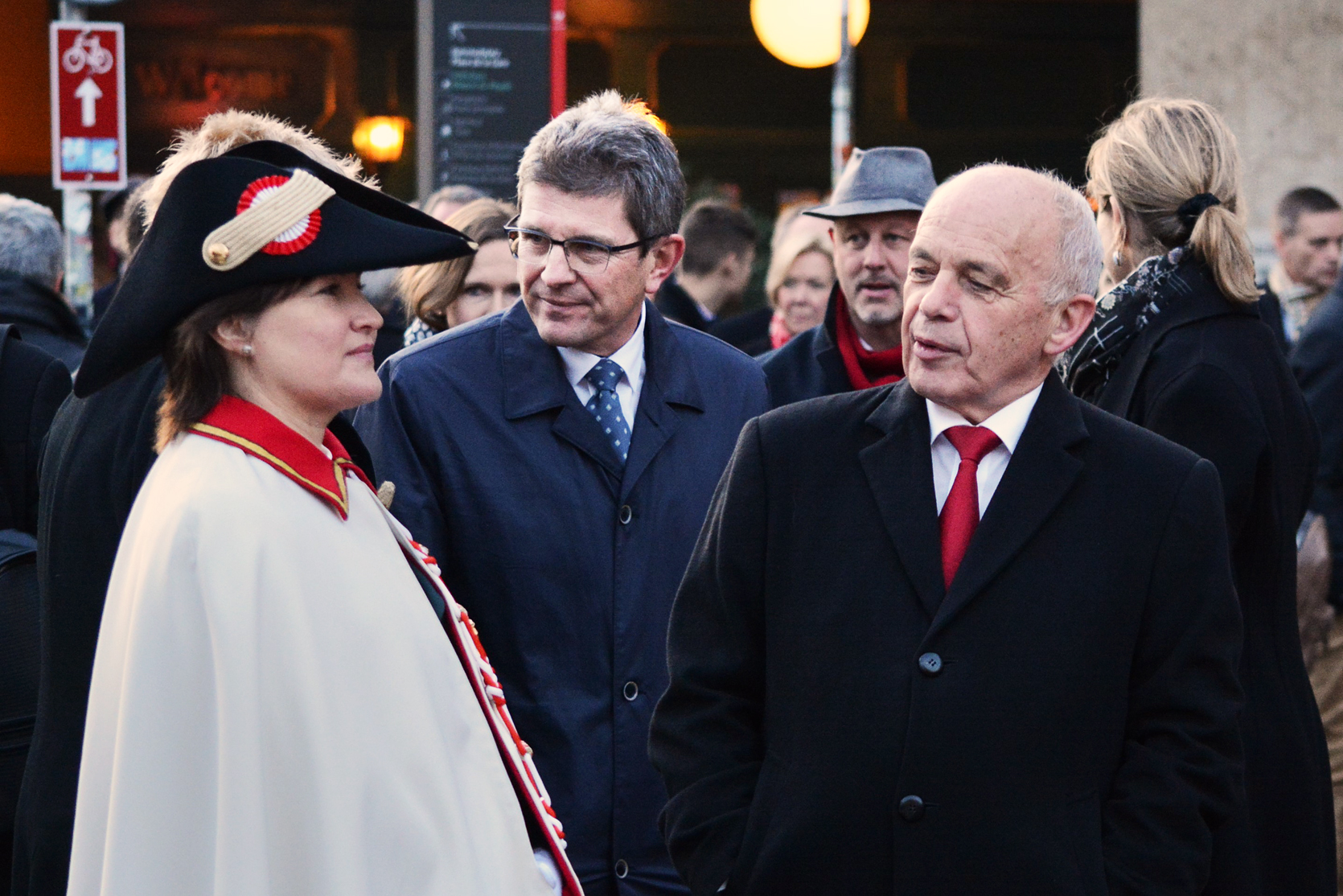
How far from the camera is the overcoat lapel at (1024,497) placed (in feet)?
8.42

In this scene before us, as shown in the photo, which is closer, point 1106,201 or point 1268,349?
point 1268,349

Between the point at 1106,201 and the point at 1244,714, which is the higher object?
the point at 1106,201

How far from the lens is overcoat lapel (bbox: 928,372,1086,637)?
8.42ft

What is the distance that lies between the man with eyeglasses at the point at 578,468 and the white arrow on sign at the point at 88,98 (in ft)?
17.8

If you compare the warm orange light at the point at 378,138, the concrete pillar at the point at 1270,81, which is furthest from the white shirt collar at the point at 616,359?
the warm orange light at the point at 378,138

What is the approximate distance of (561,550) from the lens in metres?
3.32

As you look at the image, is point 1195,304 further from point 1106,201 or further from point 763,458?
point 763,458

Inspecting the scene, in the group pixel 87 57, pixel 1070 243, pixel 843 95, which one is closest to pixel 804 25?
pixel 843 95

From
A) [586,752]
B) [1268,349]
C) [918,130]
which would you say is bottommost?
[586,752]

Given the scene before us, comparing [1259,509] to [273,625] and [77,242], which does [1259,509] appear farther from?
[77,242]

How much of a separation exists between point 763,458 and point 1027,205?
2.07 feet

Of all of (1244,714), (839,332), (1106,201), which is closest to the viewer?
(1244,714)

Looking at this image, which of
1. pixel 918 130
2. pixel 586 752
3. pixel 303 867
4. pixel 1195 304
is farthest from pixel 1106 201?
pixel 918 130

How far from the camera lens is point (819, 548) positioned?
8.77ft
